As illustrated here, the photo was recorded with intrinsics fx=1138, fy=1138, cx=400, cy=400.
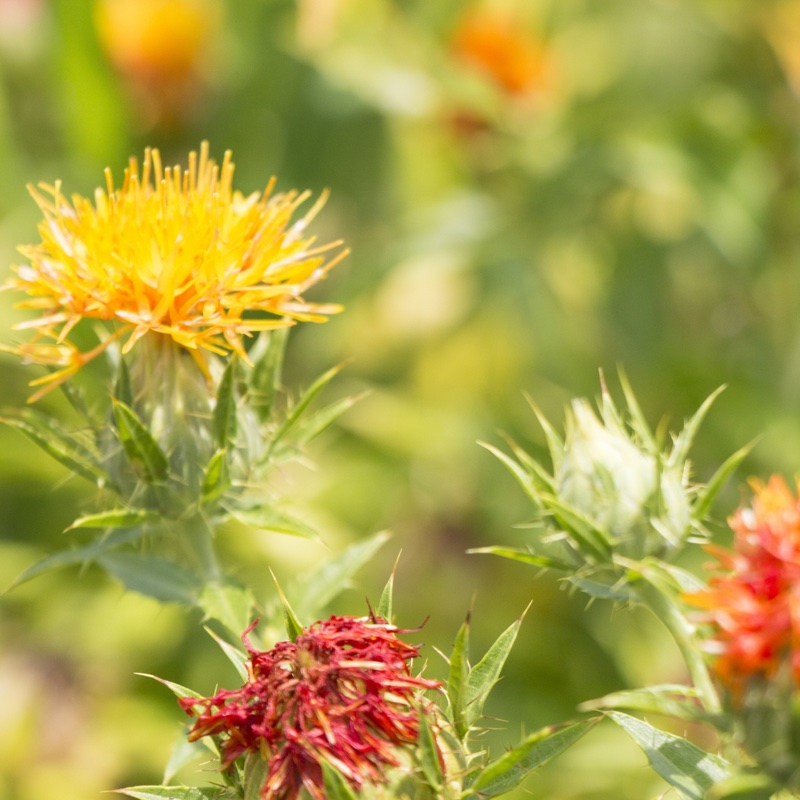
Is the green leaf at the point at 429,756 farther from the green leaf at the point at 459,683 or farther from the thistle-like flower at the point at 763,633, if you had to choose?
the thistle-like flower at the point at 763,633

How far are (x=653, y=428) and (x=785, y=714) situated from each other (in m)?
2.54

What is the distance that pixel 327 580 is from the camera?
2.21 m

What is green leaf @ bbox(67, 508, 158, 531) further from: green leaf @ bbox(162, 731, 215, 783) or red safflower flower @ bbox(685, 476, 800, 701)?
red safflower flower @ bbox(685, 476, 800, 701)

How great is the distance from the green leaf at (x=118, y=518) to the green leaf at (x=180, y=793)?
458mm

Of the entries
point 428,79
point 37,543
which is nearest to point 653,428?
point 428,79

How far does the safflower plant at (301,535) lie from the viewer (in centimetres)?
163

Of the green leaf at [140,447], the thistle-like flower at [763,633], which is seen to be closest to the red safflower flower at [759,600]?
the thistle-like flower at [763,633]

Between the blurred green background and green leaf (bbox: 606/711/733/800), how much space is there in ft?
5.66

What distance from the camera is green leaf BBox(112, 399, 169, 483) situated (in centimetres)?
198

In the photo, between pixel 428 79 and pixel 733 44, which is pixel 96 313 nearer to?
pixel 428 79

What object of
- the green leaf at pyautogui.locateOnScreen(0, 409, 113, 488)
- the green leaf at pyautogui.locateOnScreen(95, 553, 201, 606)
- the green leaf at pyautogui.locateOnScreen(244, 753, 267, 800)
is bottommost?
the green leaf at pyautogui.locateOnScreen(244, 753, 267, 800)

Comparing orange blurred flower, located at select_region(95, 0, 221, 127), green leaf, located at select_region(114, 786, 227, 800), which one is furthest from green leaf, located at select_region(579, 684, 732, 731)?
orange blurred flower, located at select_region(95, 0, 221, 127)

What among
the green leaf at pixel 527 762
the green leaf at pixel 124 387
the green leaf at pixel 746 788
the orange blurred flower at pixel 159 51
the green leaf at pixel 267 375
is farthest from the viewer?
the orange blurred flower at pixel 159 51

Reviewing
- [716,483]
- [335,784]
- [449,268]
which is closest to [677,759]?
[716,483]
